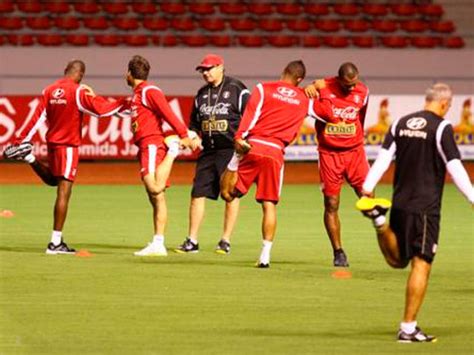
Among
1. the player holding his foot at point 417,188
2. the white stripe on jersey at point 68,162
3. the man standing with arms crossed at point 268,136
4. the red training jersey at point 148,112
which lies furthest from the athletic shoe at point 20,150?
the player holding his foot at point 417,188

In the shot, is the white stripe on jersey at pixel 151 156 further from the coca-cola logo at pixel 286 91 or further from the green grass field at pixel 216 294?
the coca-cola logo at pixel 286 91

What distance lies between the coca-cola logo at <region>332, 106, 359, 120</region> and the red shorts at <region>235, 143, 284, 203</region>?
802 mm

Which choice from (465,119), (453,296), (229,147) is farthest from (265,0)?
(453,296)

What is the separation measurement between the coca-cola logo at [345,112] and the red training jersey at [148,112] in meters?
1.63

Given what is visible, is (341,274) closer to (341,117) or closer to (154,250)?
(341,117)

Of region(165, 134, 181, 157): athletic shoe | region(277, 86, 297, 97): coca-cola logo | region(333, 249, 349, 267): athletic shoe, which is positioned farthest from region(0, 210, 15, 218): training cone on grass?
region(277, 86, 297, 97): coca-cola logo

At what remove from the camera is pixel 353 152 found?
1420 cm

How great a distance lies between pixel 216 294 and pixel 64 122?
4.00 metres

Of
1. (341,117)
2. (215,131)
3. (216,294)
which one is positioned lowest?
(216,294)

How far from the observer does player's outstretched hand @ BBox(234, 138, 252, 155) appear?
13402 millimetres

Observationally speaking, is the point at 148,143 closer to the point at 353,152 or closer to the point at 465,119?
the point at 353,152

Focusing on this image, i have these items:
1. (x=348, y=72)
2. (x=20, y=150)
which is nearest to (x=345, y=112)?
(x=348, y=72)

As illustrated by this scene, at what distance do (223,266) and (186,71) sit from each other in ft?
59.8

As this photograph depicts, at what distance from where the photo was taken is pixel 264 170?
13.7 metres
